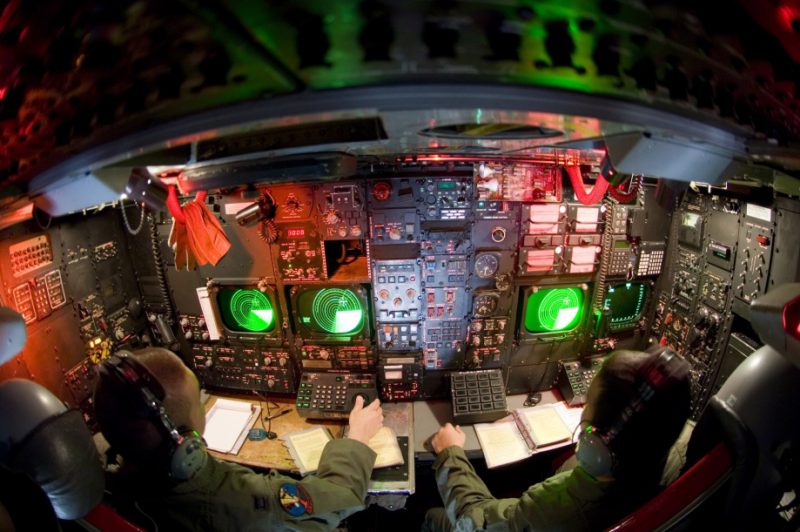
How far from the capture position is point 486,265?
2.72m

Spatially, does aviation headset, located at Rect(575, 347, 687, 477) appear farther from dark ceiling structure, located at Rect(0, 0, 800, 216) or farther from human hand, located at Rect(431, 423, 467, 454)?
human hand, located at Rect(431, 423, 467, 454)

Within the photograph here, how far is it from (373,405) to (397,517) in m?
1.28

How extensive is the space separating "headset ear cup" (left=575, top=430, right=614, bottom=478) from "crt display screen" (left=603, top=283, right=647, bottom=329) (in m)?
2.00

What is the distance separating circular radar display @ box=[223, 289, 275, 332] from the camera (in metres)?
2.92

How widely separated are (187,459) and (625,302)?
3.64 m

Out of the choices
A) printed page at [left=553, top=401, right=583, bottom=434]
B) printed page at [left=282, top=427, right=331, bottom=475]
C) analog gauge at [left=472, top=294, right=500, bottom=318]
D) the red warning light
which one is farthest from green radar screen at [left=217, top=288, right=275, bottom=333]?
the red warning light

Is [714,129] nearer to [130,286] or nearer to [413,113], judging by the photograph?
[413,113]

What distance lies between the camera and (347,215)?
2.56 m

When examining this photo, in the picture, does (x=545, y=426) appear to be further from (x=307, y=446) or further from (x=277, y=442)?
(x=277, y=442)

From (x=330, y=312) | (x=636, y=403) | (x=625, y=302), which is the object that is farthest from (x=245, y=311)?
(x=625, y=302)

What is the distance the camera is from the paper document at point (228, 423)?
2600mm

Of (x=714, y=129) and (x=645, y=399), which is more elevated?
(x=714, y=129)

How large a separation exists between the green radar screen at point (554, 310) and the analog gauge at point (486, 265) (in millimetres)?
522

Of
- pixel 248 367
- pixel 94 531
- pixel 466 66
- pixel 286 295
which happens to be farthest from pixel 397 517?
pixel 466 66
